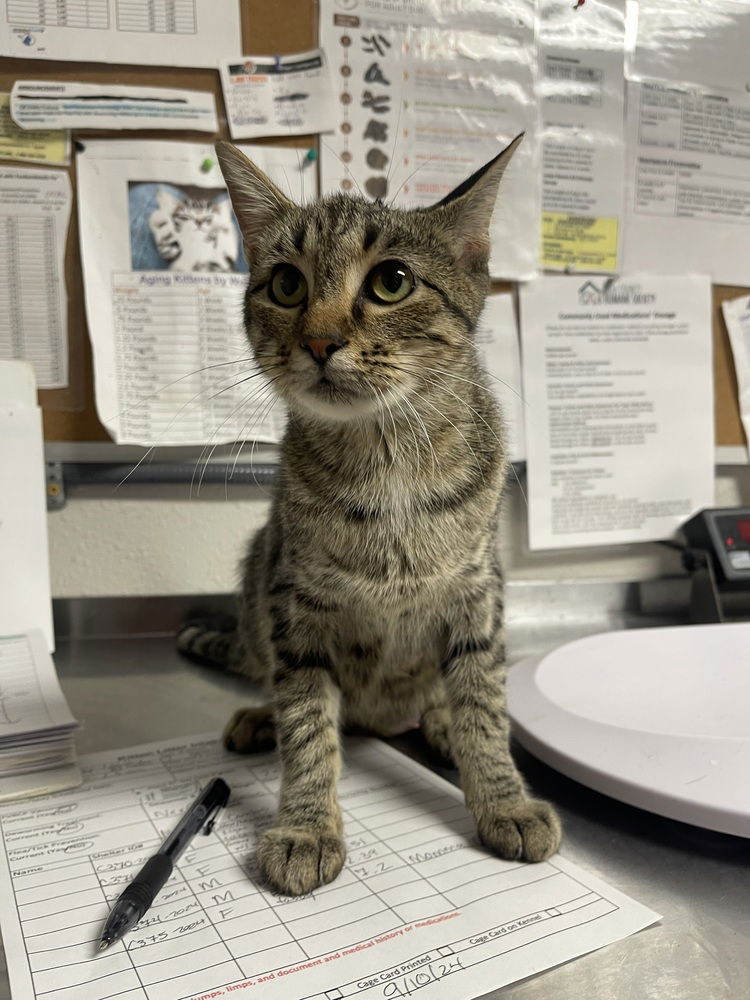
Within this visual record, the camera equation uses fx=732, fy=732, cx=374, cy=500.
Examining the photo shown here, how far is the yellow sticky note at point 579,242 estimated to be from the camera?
1322 millimetres

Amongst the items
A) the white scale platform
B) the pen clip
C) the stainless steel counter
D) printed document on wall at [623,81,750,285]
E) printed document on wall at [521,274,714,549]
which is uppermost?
printed document on wall at [623,81,750,285]

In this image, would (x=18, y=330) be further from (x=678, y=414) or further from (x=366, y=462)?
(x=678, y=414)

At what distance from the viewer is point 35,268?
3.83 ft

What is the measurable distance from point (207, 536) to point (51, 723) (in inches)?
20.7

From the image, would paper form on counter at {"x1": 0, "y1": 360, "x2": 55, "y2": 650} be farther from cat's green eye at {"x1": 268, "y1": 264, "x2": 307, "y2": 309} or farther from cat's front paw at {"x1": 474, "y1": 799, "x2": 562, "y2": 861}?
cat's front paw at {"x1": 474, "y1": 799, "x2": 562, "y2": 861}

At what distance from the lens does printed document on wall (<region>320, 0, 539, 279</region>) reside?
121 cm

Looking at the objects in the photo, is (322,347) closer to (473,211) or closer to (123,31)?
(473,211)

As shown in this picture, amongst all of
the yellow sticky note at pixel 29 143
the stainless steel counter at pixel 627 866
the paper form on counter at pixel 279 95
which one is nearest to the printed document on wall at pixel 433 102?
the paper form on counter at pixel 279 95

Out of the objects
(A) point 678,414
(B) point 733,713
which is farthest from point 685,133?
(B) point 733,713

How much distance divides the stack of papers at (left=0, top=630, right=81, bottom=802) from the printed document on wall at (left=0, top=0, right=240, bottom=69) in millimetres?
956

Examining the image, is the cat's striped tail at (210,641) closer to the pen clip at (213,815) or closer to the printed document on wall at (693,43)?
the pen clip at (213,815)

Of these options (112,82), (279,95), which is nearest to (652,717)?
(279,95)

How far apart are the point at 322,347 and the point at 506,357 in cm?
74

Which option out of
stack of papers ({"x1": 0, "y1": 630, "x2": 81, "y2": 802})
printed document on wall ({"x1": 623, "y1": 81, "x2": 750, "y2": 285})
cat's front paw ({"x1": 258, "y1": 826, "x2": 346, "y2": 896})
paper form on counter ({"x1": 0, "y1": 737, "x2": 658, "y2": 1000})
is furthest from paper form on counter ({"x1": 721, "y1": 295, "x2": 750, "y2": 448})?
stack of papers ({"x1": 0, "y1": 630, "x2": 81, "y2": 802})
